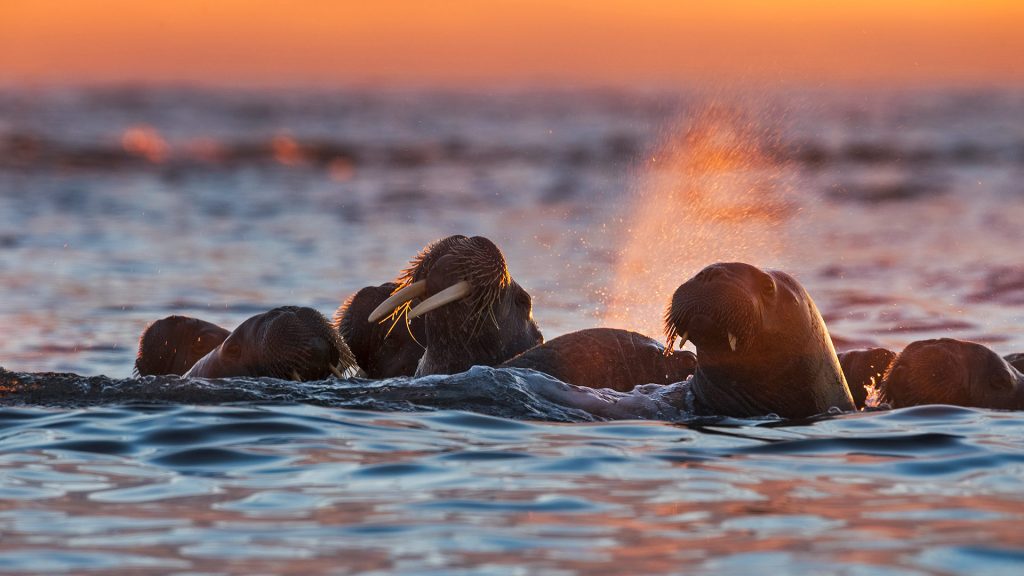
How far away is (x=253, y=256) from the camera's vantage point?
71.8ft

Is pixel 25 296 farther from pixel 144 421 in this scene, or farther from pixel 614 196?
pixel 614 196

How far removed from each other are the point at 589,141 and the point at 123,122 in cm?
2367

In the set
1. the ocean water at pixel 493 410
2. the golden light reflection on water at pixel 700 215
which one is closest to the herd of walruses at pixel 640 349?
the ocean water at pixel 493 410

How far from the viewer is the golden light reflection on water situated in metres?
12.1

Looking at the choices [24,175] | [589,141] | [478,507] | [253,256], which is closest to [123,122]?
[589,141]

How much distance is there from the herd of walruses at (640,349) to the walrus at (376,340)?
14mm

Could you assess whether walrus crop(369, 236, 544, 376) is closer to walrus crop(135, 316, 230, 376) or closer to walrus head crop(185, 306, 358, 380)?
walrus head crop(185, 306, 358, 380)

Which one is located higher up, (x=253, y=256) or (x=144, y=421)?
(x=253, y=256)

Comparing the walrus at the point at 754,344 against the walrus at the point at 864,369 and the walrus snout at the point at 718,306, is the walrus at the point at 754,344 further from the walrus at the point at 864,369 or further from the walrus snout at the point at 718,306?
the walrus at the point at 864,369

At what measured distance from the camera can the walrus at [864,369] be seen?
9242 millimetres

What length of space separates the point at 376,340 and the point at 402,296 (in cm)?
135

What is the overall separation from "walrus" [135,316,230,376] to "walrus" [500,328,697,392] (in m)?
2.18

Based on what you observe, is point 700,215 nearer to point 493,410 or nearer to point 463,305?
point 463,305

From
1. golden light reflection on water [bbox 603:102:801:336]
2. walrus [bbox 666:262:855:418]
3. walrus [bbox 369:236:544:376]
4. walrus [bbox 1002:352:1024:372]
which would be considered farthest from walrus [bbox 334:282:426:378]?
walrus [bbox 1002:352:1024:372]
